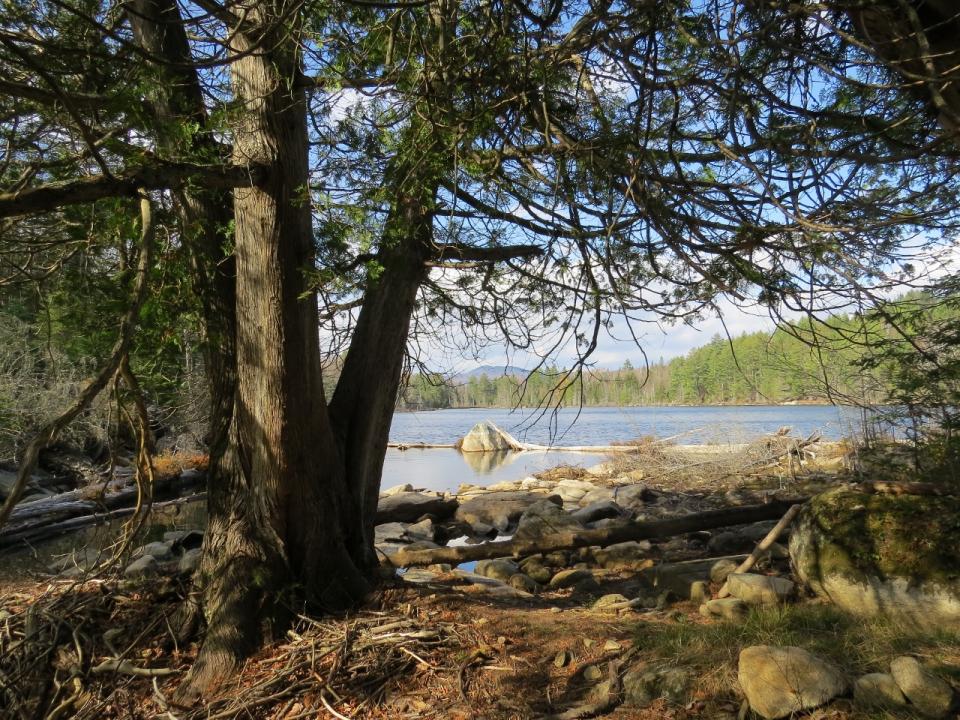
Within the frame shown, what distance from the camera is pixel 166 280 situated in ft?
13.4

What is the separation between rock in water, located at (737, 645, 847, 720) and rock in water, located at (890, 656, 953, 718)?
257mm

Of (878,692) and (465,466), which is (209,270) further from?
(465,466)

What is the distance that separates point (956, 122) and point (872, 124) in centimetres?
101

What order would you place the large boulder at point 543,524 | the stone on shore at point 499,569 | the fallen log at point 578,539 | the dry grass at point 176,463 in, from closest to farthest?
1. the fallen log at point 578,539
2. the stone on shore at point 499,569
3. the large boulder at point 543,524
4. the dry grass at point 176,463

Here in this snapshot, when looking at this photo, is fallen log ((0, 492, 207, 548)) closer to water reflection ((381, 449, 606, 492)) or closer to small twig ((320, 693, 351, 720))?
water reflection ((381, 449, 606, 492))

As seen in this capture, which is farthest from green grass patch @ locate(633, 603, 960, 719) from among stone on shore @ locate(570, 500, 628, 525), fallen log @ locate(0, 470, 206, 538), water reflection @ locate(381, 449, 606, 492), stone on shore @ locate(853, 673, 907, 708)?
water reflection @ locate(381, 449, 606, 492)

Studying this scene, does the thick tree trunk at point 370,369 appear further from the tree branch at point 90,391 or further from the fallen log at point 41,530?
the fallen log at point 41,530

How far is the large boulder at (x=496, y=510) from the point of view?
1223 centimetres

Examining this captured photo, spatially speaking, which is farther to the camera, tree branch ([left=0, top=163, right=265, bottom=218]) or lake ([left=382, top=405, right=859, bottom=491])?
lake ([left=382, top=405, right=859, bottom=491])

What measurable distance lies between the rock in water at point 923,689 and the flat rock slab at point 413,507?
910 centimetres

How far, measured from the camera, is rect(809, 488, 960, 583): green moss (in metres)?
4.23

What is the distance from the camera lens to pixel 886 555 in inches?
173

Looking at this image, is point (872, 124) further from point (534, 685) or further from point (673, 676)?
point (534, 685)

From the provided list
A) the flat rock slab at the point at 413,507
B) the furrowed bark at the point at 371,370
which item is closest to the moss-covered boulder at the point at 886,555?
the furrowed bark at the point at 371,370
